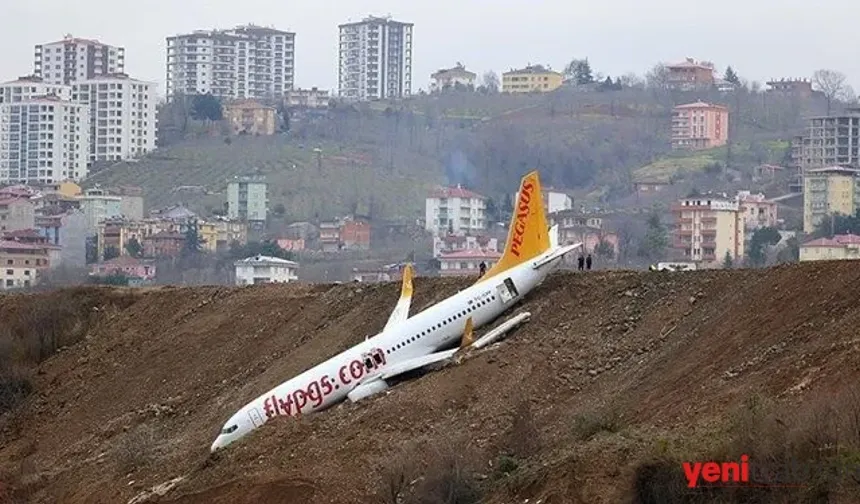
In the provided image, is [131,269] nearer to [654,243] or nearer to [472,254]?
[472,254]

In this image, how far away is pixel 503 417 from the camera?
49562 millimetres

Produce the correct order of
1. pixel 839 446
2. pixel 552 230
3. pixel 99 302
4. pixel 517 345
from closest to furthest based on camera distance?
pixel 839 446 → pixel 517 345 → pixel 552 230 → pixel 99 302

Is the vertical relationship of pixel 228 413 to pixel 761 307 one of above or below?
below

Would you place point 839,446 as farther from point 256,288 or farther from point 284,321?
point 256,288

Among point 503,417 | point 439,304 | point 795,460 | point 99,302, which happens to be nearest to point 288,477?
point 503,417

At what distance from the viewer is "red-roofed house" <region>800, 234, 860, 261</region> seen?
141 metres

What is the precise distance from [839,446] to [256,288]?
1531 inches

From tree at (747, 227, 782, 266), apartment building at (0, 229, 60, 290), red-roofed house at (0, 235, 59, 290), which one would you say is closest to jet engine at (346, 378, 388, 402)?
tree at (747, 227, 782, 266)

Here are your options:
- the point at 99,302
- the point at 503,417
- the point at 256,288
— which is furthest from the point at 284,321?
the point at 503,417

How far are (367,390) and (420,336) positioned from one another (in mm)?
2663

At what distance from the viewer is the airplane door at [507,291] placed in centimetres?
5900

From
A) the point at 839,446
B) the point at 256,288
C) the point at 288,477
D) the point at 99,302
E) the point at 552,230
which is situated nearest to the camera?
the point at 839,446

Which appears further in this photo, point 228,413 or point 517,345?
point 228,413

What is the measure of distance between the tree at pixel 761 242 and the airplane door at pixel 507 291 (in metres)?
108
